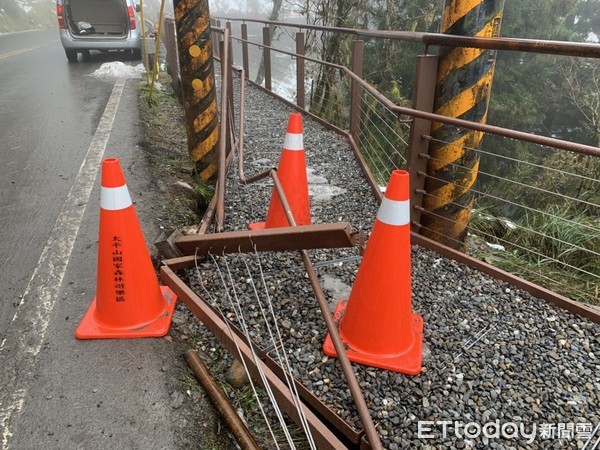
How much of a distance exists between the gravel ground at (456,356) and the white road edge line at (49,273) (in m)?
0.81

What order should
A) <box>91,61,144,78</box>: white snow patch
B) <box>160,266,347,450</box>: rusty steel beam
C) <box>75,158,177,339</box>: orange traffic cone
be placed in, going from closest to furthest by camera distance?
<box>160,266,347,450</box>: rusty steel beam, <box>75,158,177,339</box>: orange traffic cone, <box>91,61,144,78</box>: white snow patch

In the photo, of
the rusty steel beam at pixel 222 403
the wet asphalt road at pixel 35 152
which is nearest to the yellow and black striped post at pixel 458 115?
the rusty steel beam at pixel 222 403

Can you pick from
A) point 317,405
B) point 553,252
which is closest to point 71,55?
point 553,252

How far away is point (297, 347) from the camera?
7.57 feet

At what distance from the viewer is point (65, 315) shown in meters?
2.40

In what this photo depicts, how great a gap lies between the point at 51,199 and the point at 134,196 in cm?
70

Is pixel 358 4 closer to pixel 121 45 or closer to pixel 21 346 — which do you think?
pixel 121 45

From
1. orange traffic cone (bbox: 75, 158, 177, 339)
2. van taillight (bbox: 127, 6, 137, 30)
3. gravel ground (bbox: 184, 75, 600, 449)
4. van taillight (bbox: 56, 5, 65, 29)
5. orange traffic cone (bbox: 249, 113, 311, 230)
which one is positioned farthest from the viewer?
van taillight (bbox: 127, 6, 137, 30)

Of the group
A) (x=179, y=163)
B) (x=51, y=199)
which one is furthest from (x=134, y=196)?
(x=179, y=163)

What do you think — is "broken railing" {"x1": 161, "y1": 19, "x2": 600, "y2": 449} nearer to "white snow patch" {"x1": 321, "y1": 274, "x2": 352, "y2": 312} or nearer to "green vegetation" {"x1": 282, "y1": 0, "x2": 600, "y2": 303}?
"white snow patch" {"x1": 321, "y1": 274, "x2": 352, "y2": 312}

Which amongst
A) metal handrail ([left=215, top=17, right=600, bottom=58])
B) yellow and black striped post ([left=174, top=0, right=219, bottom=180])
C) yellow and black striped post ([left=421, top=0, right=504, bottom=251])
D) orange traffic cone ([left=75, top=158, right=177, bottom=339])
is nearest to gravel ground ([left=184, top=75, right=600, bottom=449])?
yellow and black striped post ([left=421, top=0, right=504, bottom=251])

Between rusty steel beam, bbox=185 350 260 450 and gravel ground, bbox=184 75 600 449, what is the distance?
1.11ft

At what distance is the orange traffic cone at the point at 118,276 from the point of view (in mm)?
2281

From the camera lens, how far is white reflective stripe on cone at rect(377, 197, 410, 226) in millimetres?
2178
